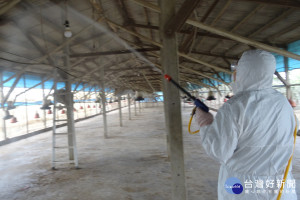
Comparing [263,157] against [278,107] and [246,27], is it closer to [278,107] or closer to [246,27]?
[278,107]

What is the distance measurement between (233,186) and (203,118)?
55cm

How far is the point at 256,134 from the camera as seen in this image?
1.33m

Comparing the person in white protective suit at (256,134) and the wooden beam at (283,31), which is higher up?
the wooden beam at (283,31)

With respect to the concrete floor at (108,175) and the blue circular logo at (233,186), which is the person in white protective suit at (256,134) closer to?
the blue circular logo at (233,186)

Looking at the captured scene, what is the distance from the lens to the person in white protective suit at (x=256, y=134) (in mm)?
1323

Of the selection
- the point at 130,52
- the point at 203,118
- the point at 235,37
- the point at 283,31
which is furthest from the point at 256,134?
the point at 283,31

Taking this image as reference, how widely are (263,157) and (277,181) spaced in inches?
7.9

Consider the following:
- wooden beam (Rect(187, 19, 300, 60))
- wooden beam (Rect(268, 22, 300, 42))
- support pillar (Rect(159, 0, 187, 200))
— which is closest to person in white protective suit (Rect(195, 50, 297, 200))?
support pillar (Rect(159, 0, 187, 200))

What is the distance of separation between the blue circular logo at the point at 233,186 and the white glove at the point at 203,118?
46 cm

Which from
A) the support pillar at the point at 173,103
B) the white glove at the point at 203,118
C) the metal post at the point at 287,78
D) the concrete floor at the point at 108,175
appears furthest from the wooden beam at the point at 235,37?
the metal post at the point at 287,78

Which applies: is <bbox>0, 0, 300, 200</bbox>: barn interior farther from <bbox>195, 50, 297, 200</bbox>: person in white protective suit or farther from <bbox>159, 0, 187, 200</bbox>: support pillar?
<bbox>195, 50, 297, 200</bbox>: person in white protective suit

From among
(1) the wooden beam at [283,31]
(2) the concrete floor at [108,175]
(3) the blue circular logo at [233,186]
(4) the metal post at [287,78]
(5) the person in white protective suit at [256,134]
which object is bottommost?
(2) the concrete floor at [108,175]

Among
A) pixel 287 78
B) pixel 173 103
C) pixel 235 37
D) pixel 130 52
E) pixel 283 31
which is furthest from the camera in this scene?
pixel 287 78

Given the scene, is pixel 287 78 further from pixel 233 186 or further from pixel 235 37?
pixel 233 186
